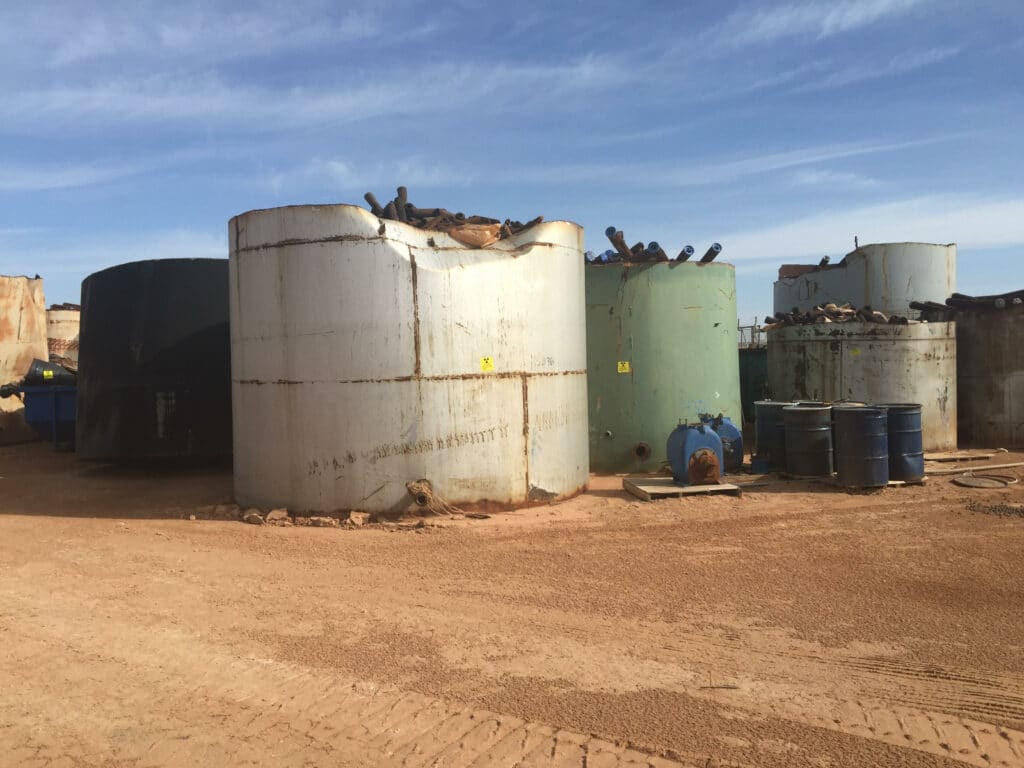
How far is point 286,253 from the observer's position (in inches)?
349

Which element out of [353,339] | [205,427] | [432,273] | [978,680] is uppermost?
[432,273]

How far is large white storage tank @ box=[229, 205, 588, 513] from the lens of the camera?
866 centimetres

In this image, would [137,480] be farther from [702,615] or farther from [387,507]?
[702,615]

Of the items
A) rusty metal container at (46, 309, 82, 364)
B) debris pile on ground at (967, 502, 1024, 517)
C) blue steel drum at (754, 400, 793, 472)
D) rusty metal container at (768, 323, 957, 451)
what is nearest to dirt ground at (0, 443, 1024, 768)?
debris pile on ground at (967, 502, 1024, 517)

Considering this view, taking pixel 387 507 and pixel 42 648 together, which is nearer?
pixel 42 648

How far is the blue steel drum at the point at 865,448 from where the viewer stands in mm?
9891

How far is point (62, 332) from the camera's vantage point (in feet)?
74.1

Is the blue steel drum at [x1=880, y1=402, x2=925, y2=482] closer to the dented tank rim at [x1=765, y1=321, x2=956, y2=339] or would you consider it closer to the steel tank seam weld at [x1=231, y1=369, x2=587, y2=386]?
the dented tank rim at [x1=765, y1=321, x2=956, y2=339]

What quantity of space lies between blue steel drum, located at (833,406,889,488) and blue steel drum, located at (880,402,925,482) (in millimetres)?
400

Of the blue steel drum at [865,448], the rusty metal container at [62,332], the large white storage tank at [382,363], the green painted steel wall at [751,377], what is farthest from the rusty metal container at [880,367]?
the rusty metal container at [62,332]

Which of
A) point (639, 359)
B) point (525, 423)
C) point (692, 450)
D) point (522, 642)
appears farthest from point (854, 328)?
point (522, 642)

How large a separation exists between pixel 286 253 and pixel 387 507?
304 centimetres

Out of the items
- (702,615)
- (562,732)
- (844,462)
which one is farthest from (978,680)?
(844,462)

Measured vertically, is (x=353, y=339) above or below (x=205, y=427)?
above
